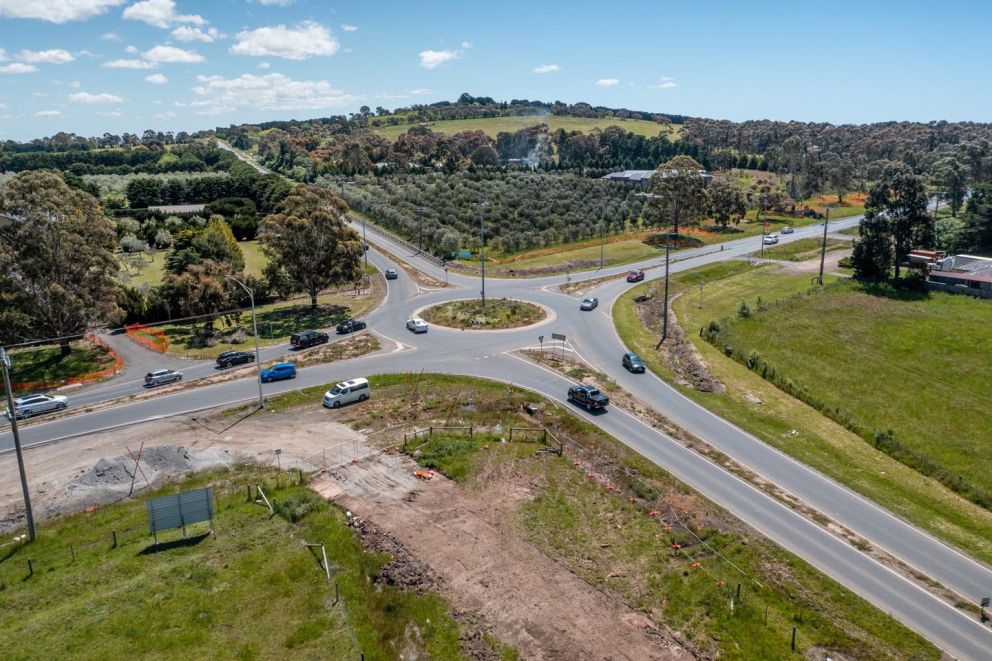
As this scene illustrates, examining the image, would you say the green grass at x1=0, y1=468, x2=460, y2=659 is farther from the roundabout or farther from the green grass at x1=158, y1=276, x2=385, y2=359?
the roundabout

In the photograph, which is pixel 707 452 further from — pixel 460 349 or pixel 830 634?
pixel 460 349

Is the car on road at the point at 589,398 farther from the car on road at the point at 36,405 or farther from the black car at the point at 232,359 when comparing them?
the car on road at the point at 36,405

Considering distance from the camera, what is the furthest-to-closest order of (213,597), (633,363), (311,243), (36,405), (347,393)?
1. (311,243)
2. (633,363)
3. (347,393)
4. (36,405)
5. (213,597)

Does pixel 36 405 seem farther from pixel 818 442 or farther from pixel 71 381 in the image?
pixel 818 442

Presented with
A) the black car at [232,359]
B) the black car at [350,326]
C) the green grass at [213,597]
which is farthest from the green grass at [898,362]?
the black car at [232,359]

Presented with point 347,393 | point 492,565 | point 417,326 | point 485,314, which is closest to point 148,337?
point 417,326


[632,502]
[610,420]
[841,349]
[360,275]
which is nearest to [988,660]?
[632,502]

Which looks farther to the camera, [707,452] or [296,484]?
[707,452]
